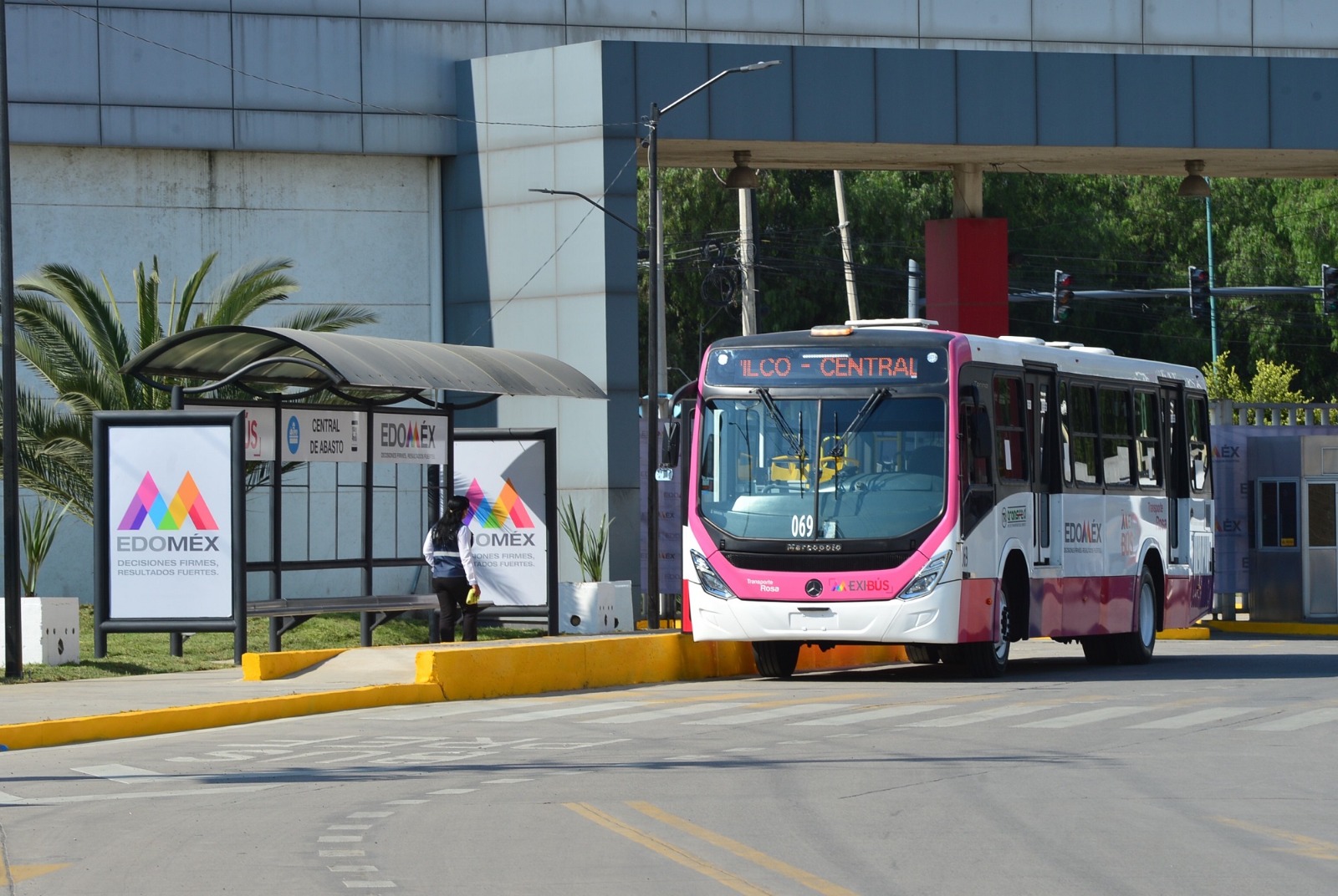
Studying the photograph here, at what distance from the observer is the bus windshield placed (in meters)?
19.5

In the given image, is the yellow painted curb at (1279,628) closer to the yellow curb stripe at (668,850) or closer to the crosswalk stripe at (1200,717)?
the crosswalk stripe at (1200,717)

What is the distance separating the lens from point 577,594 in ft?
88.0

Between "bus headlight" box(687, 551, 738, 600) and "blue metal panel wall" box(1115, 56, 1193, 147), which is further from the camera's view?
"blue metal panel wall" box(1115, 56, 1193, 147)

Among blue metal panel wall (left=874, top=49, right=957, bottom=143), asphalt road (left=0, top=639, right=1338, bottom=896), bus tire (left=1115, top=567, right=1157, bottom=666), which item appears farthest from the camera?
blue metal panel wall (left=874, top=49, right=957, bottom=143)

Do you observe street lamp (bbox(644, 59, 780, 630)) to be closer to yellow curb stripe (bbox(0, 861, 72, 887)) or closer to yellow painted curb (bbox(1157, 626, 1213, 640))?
yellow painted curb (bbox(1157, 626, 1213, 640))

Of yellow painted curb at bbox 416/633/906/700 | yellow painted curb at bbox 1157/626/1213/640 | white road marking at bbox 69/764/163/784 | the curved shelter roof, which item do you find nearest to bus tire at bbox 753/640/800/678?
yellow painted curb at bbox 416/633/906/700

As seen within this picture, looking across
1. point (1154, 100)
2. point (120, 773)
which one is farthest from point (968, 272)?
point (120, 773)

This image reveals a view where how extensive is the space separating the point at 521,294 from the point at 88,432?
7273mm

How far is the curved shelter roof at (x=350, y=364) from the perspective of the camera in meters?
21.8

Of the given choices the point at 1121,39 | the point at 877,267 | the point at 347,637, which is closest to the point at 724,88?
the point at 1121,39

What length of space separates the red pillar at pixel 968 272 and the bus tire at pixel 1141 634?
11404 millimetres

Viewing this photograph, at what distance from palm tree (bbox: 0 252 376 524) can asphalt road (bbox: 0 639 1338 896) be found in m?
11.5

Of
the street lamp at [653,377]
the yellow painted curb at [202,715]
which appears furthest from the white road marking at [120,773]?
the street lamp at [653,377]

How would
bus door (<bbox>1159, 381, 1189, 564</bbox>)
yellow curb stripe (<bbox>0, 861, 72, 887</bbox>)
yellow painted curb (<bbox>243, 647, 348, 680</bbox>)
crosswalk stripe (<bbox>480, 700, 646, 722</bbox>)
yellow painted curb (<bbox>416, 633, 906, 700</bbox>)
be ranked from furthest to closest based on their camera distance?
bus door (<bbox>1159, 381, 1189, 564</bbox>) → yellow painted curb (<bbox>243, 647, 348, 680</bbox>) → yellow painted curb (<bbox>416, 633, 906, 700</bbox>) → crosswalk stripe (<bbox>480, 700, 646, 722</bbox>) → yellow curb stripe (<bbox>0, 861, 72, 887</bbox>)
